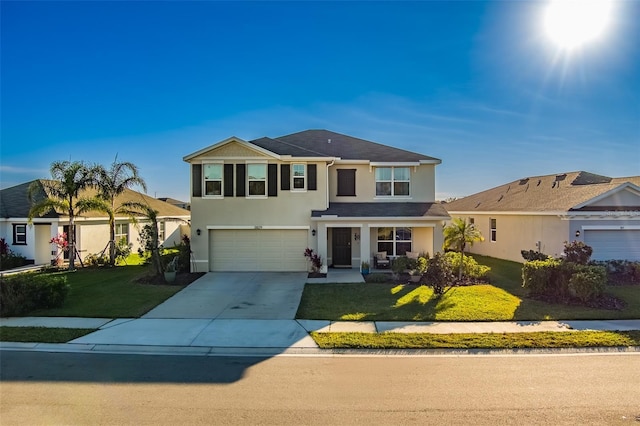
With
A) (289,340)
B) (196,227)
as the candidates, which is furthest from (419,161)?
(289,340)

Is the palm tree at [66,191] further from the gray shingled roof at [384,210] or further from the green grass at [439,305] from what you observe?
the green grass at [439,305]

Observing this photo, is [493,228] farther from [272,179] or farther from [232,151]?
[232,151]

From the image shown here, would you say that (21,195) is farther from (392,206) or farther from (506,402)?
(506,402)

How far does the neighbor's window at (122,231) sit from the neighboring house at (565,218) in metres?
24.6

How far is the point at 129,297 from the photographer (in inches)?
512

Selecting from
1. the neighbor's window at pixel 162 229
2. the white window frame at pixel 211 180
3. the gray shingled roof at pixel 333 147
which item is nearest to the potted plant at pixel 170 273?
the white window frame at pixel 211 180

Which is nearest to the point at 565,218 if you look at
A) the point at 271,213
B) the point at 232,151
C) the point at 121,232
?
the point at 271,213

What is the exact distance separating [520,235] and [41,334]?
22579 millimetres

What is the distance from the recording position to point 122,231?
1004 inches

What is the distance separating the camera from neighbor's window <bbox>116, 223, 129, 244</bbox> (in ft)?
81.2

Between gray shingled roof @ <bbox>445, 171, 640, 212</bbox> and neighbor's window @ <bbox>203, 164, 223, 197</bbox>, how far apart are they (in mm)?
16723

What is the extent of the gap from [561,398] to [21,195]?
94.8 feet

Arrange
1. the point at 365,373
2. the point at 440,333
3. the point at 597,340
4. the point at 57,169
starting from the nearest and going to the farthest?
1. the point at 365,373
2. the point at 597,340
3. the point at 440,333
4. the point at 57,169

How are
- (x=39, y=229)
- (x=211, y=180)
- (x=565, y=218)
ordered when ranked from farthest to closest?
(x=39, y=229)
(x=211, y=180)
(x=565, y=218)
